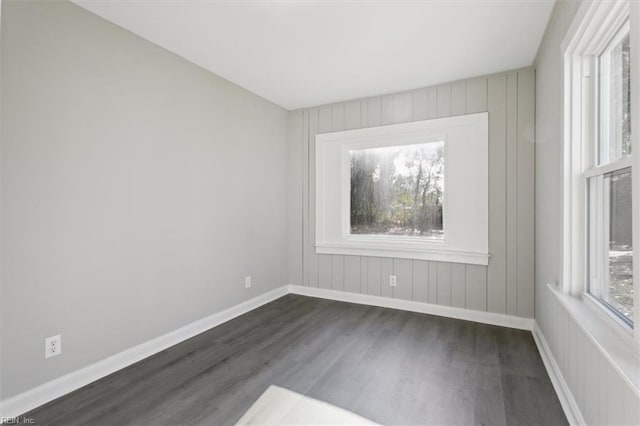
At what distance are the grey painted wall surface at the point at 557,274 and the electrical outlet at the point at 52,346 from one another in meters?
2.84

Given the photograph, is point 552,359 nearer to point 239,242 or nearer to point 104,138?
point 239,242

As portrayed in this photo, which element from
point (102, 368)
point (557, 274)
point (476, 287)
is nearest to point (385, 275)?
point (476, 287)

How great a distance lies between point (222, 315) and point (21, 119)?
7.30 ft

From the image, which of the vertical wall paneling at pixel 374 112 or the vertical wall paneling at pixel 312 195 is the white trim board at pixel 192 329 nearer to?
the vertical wall paneling at pixel 312 195

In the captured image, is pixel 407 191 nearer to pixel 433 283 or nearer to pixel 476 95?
pixel 433 283

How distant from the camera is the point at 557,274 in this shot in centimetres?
204

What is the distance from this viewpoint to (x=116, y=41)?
7.35 ft

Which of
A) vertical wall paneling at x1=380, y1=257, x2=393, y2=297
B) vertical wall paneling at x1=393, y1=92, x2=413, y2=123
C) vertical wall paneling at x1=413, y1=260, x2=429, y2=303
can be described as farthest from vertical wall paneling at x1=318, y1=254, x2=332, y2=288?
vertical wall paneling at x1=393, y1=92, x2=413, y2=123

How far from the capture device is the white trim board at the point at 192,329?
5.89ft

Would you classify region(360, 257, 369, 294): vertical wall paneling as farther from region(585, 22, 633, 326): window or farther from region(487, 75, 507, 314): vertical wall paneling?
region(585, 22, 633, 326): window

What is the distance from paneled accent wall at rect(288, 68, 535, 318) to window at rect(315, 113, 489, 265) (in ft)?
0.32

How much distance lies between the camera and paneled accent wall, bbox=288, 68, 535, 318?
2914 millimetres

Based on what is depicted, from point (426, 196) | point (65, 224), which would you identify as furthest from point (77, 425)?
point (426, 196)

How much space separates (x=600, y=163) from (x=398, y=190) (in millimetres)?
2087
